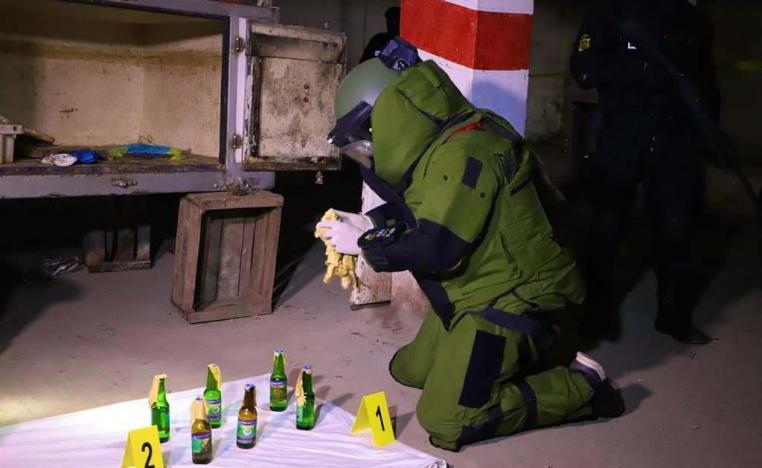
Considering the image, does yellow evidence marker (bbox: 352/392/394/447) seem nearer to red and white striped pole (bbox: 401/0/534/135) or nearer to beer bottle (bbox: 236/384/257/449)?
beer bottle (bbox: 236/384/257/449)

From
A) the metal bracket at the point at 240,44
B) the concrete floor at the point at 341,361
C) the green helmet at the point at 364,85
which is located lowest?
the concrete floor at the point at 341,361

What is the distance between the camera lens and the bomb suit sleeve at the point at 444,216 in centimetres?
288

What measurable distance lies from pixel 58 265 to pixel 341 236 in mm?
2512

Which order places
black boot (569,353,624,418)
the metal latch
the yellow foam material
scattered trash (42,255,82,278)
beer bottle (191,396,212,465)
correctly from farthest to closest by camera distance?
scattered trash (42,255,82,278) → the metal latch → black boot (569,353,624,418) → the yellow foam material → beer bottle (191,396,212,465)

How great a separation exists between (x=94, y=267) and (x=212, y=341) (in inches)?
52.5

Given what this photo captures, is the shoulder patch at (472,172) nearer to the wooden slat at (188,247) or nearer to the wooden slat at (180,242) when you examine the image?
the wooden slat at (188,247)

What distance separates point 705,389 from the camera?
3.81 meters

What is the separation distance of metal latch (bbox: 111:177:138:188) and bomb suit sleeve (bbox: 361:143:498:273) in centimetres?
164

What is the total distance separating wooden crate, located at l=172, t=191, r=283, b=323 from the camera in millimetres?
4207

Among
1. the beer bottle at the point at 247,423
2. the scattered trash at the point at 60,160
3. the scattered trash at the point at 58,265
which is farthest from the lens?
the scattered trash at the point at 58,265

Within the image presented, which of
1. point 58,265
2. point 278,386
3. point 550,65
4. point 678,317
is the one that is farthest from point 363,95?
point 550,65

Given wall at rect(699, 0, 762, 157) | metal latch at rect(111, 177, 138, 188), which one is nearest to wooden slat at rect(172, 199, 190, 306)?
metal latch at rect(111, 177, 138, 188)

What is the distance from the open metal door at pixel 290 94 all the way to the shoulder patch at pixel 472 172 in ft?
5.58

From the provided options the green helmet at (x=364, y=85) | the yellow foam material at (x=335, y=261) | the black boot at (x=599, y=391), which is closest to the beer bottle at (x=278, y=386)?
the yellow foam material at (x=335, y=261)
